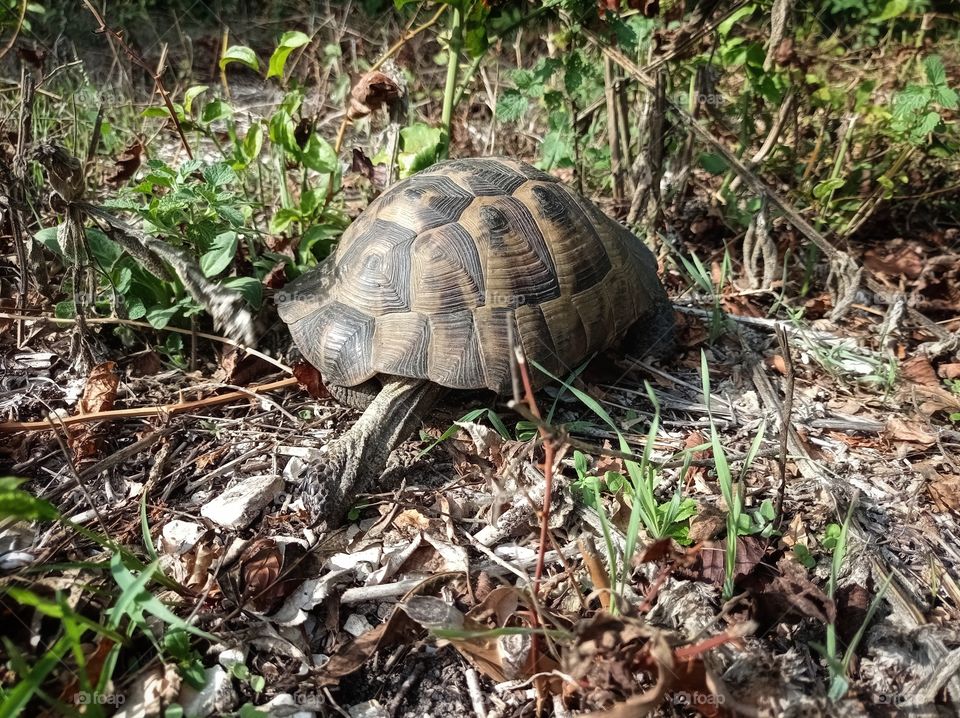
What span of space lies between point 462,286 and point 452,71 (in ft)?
5.09

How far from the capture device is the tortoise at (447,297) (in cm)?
264

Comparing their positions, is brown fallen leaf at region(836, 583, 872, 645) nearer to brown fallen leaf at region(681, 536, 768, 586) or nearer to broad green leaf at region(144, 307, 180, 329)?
brown fallen leaf at region(681, 536, 768, 586)

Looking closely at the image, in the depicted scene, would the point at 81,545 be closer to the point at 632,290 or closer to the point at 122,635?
the point at 122,635

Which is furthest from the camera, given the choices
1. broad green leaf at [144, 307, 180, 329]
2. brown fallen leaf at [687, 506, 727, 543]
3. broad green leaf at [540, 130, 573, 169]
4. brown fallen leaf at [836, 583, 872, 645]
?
broad green leaf at [540, 130, 573, 169]

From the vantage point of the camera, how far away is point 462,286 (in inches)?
107

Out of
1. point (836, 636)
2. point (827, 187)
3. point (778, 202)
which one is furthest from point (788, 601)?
point (827, 187)

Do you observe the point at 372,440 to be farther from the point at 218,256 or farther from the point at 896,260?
the point at 896,260

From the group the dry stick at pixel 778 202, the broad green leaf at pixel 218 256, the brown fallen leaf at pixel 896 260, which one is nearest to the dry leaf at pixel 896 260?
the brown fallen leaf at pixel 896 260

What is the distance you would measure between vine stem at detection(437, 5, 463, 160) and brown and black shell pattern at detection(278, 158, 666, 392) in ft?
1.90

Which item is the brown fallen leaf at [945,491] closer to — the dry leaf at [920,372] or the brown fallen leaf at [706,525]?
the dry leaf at [920,372]

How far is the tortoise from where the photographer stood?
104 inches

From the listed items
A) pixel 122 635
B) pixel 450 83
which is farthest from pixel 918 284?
pixel 122 635

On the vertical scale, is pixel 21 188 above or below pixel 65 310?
above

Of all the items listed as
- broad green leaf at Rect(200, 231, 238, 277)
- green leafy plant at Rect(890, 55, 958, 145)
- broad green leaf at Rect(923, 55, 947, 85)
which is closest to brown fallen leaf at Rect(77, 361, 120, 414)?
broad green leaf at Rect(200, 231, 238, 277)
